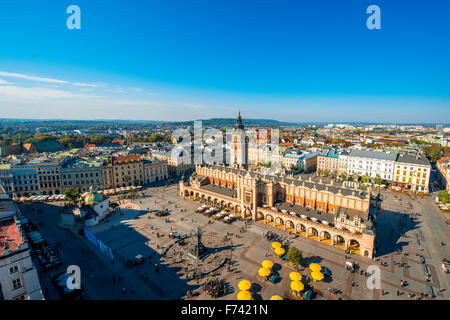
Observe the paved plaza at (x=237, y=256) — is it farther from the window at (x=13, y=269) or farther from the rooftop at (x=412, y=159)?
the rooftop at (x=412, y=159)

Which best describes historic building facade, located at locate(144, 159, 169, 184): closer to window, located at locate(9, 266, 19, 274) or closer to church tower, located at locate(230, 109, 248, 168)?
church tower, located at locate(230, 109, 248, 168)

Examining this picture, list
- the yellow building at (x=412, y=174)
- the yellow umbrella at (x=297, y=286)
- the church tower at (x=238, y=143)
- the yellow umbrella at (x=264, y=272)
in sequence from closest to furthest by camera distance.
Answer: the yellow umbrella at (x=297, y=286) < the yellow umbrella at (x=264, y=272) < the yellow building at (x=412, y=174) < the church tower at (x=238, y=143)

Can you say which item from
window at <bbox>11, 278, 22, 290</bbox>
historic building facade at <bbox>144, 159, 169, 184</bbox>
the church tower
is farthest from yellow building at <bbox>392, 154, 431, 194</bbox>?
window at <bbox>11, 278, 22, 290</bbox>

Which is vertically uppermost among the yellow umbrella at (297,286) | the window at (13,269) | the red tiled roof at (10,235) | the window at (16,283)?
the red tiled roof at (10,235)

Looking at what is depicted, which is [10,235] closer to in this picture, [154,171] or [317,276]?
[317,276]

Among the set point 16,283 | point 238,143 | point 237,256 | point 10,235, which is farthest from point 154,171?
point 16,283

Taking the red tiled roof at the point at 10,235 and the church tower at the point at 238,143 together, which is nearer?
the red tiled roof at the point at 10,235

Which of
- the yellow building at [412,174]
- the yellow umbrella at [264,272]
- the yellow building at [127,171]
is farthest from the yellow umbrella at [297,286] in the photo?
the yellow building at [127,171]
